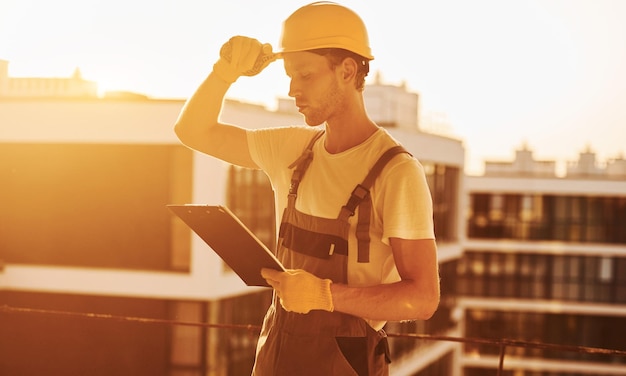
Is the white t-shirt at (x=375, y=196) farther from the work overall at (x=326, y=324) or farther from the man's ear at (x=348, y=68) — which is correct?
the man's ear at (x=348, y=68)

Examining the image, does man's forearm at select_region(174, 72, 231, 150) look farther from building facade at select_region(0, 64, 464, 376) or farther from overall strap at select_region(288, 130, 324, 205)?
building facade at select_region(0, 64, 464, 376)

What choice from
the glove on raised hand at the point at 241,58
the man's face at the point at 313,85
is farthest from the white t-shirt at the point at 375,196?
the glove on raised hand at the point at 241,58

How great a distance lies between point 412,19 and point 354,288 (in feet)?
57.8

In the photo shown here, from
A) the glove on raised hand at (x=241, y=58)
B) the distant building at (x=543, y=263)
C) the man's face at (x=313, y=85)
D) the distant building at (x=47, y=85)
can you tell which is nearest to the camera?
the man's face at (x=313, y=85)

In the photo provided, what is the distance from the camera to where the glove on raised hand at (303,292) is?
212cm

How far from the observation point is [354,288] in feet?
6.98

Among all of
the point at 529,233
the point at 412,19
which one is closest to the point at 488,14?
the point at 412,19

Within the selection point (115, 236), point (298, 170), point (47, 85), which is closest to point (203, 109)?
point (298, 170)

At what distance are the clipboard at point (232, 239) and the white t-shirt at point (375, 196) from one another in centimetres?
17

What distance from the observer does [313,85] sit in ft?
7.41

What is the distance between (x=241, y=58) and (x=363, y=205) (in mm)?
572

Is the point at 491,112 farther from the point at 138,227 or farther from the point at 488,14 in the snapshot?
the point at 138,227

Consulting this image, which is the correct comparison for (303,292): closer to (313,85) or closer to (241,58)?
(313,85)

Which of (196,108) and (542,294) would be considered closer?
(196,108)
